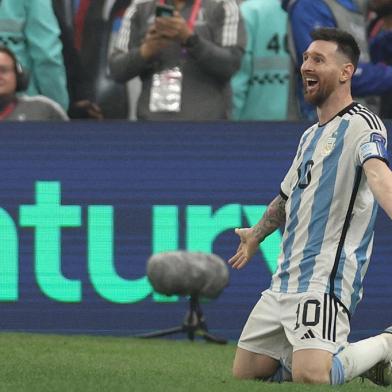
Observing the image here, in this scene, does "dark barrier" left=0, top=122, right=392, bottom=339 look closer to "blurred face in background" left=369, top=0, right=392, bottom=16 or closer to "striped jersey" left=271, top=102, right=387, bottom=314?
"blurred face in background" left=369, top=0, right=392, bottom=16

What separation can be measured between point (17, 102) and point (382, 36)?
294cm

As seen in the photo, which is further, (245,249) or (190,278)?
(190,278)

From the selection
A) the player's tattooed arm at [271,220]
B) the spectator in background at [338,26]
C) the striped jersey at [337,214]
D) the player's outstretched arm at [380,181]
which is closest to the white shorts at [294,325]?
the striped jersey at [337,214]

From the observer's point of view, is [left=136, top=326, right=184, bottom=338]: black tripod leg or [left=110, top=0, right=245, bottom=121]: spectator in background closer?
[left=136, top=326, right=184, bottom=338]: black tripod leg

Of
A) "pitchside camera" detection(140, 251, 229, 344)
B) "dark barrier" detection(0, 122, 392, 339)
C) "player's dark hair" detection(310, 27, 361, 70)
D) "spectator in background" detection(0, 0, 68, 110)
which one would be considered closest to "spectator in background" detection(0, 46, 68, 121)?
"dark barrier" detection(0, 122, 392, 339)

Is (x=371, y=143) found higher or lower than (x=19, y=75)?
higher

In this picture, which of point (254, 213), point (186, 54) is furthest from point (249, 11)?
point (254, 213)

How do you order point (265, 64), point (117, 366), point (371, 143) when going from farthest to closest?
point (265, 64), point (117, 366), point (371, 143)

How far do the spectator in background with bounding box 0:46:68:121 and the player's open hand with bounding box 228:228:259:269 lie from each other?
384 cm

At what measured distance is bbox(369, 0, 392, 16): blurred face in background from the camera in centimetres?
1234

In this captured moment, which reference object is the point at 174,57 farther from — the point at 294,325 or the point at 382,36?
the point at 294,325

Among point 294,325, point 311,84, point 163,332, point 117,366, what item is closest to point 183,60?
point 163,332

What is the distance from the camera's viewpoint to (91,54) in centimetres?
1341

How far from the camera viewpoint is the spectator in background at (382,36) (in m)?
12.4
